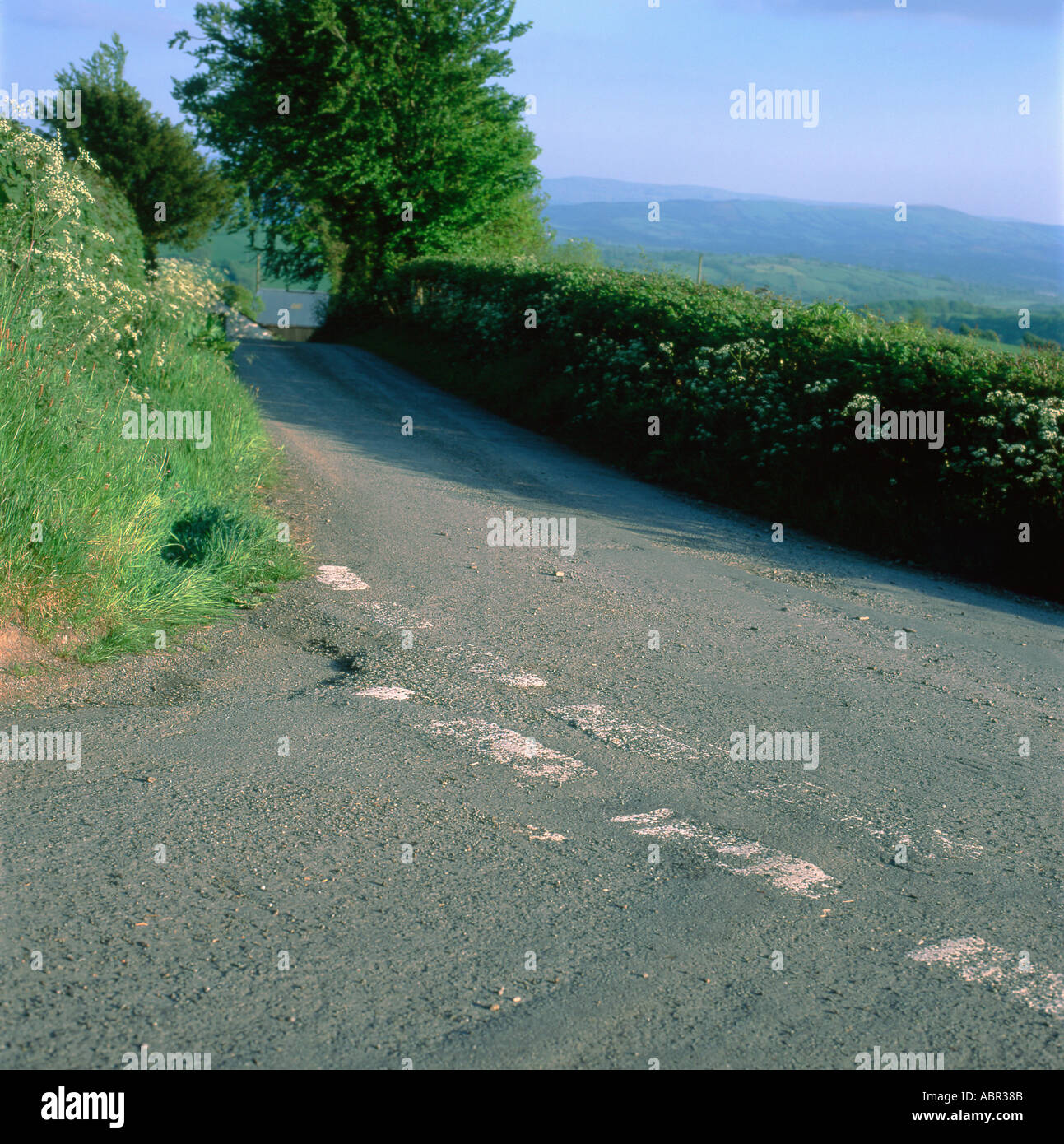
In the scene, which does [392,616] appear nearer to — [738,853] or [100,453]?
[100,453]

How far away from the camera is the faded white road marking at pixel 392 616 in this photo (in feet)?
22.8

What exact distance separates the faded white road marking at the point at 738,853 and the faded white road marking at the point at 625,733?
680 millimetres

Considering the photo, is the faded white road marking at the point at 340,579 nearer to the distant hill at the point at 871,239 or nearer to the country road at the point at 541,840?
the country road at the point at 541,840

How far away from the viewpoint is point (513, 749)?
5105 mm

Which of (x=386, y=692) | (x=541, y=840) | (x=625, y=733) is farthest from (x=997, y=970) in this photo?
(x=386, y=692)

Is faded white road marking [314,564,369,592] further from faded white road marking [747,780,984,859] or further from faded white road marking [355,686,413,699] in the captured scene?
faded white road marking [747,780,984,859]

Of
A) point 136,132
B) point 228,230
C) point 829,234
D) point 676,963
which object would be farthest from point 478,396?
point 829,234

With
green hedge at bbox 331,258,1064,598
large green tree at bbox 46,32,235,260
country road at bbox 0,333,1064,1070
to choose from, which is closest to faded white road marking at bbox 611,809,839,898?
country road at bbox 0,333,1064,1070

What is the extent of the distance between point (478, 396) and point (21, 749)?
51.7 ft

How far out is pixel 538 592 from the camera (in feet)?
26.2

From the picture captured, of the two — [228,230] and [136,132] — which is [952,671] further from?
[136,132]

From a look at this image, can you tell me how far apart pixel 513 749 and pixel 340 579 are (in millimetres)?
3261

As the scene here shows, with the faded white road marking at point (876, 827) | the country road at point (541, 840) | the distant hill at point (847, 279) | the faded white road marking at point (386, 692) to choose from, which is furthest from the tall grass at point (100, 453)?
the distant hill at point (847, 279)

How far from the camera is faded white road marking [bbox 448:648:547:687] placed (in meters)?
6.08
